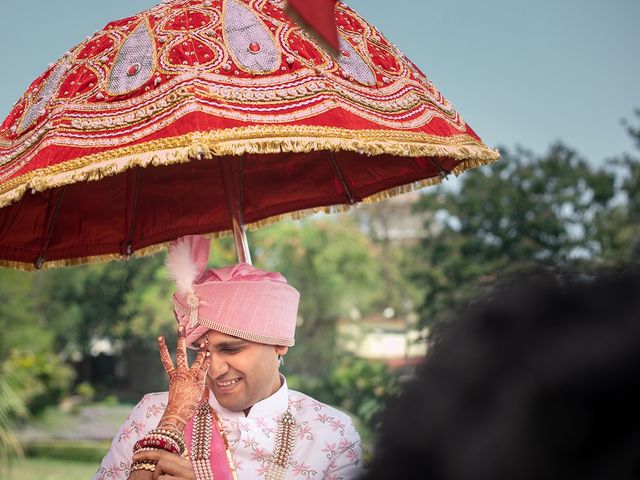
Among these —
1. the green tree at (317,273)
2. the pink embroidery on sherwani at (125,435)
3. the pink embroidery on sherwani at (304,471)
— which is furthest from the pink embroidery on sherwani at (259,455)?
the green tree at (317,273)

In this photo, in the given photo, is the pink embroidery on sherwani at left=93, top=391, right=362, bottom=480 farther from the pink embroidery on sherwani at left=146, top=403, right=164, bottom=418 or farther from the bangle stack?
the bangle stack

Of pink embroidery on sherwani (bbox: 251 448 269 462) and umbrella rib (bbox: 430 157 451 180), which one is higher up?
umbrella rib (bbox: 430 157 451 180)

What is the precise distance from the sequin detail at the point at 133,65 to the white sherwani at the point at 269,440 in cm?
112

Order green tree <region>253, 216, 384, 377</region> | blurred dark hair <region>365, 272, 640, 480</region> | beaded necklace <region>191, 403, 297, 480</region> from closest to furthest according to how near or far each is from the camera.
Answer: blurred dark hair <region>365, 272, 640, 480</region>
beaded necklace <region>191, 403, 297, 480</region>
green tree <region>253, 216, 384, 377</region>

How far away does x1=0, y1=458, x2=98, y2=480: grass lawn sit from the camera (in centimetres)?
1343

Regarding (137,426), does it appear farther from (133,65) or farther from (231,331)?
(133,65)

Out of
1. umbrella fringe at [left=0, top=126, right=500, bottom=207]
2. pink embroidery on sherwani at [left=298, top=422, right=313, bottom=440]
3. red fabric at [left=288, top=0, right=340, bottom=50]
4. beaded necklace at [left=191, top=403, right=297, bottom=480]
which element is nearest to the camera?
umbrella fringe at [left=0, top=126, right=500, bottom=207]

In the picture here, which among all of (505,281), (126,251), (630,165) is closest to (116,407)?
(630,165)

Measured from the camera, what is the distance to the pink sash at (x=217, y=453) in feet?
8.44

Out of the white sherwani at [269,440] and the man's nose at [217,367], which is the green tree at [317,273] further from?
the man's nose at [217,367]

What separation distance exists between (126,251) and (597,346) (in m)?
2.87

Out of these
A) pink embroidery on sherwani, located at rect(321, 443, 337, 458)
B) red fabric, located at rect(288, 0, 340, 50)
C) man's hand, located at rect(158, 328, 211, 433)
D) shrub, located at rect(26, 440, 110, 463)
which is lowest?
shrub, located at rect(26, 440, 110, 463)

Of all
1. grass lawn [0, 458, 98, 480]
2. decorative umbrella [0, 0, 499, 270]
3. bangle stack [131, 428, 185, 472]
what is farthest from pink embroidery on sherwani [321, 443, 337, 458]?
grass lawn [0, 458, 98, 480]

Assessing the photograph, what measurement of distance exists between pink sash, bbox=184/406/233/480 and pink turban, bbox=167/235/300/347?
0.97 ft
